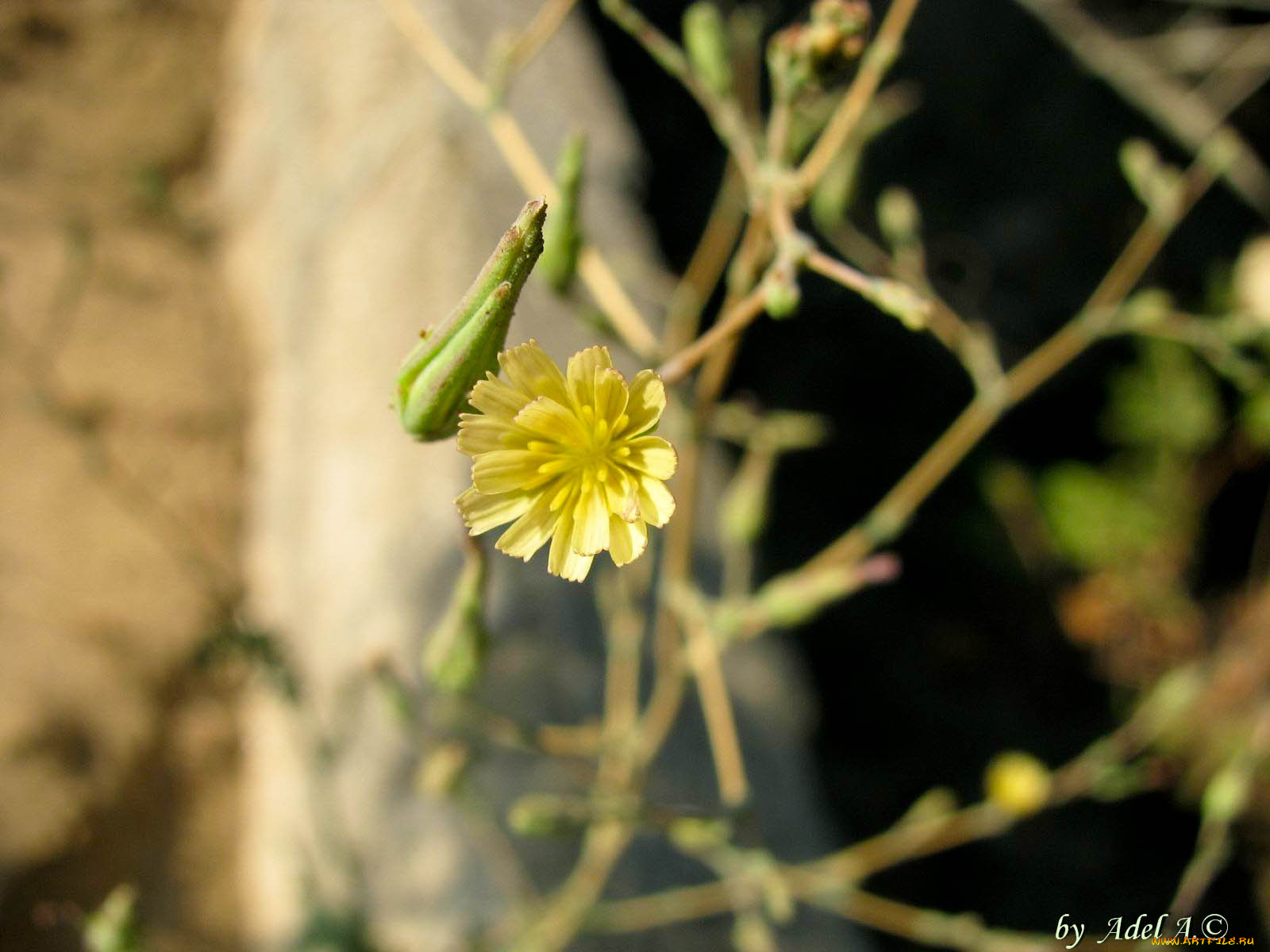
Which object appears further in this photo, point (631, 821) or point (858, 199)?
point (858, 199)

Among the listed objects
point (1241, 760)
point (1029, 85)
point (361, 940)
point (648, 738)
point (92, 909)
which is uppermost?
point (1029, 85)

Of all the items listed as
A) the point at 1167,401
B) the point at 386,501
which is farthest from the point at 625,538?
the point at 1167,401

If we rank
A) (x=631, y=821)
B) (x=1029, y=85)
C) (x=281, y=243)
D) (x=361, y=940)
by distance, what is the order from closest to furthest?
(x=631, y=821) < (x=361, y=940) < (x=281, y=243) < (x=1029, y=85)

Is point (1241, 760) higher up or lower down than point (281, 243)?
lower down

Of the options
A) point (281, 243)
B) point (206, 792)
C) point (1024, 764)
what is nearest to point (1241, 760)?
point (1024, 764)

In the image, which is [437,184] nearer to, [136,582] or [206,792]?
[136,582]

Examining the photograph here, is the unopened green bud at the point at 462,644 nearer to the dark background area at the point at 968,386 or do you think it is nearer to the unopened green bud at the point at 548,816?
the unopened green bud at the point at 548,816

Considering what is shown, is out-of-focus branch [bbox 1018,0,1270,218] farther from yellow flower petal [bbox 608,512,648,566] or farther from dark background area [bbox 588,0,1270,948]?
yellow flower petal [bbox 608,512,648,566]

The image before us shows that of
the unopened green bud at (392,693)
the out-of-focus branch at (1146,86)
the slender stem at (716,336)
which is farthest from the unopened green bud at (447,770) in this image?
the out-of-focus branch at (1146,86)
